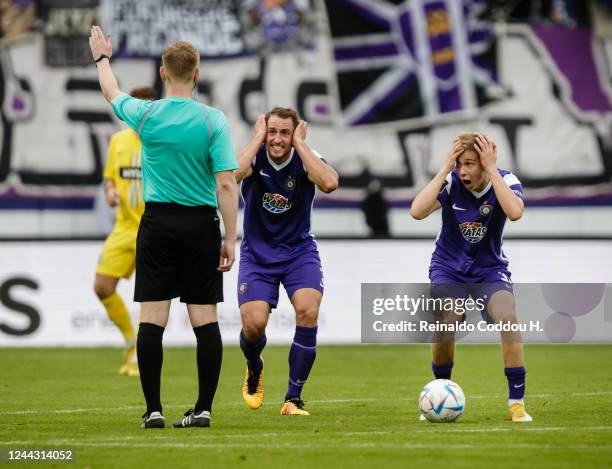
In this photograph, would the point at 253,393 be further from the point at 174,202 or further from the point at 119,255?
the point at 119,255

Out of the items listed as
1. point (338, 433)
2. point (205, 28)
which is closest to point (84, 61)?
point (205, 28)

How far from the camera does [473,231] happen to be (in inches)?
379

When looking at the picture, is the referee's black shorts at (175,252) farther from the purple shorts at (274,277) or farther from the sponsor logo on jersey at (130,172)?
the sponsor logo on jersey at (130,172)

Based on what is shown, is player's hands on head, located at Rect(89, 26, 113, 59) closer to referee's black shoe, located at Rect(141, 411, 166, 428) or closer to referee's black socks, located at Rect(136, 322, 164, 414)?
referee's black socks, located at Rect(136, 322, 164, 414)

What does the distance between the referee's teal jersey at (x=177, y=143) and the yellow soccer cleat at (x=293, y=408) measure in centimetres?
198

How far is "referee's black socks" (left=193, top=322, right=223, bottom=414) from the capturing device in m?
8.76

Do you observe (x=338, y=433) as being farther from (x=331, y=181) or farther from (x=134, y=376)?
(x=134, y=376)

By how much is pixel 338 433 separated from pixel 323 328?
34.4 feet

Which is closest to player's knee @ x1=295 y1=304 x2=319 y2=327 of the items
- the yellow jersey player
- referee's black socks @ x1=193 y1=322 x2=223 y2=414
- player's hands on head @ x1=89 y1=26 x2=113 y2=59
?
referee's black socks @ x1=193 y1=322 x2=223 y2=414

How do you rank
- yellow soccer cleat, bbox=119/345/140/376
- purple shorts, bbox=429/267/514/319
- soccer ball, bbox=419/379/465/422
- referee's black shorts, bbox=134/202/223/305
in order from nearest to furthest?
referee's black shorts, bbox=134/202/223/305 → soccer ball, bbox=419/379/465/422 → purple shorts, bbox=429/267/514/319 → yellow soccer cleat, bbox=119/345/140/376

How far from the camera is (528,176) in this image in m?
22.2

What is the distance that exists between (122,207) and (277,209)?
12.9 feet

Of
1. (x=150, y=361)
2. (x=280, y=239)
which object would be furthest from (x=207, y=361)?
(x=280, y=239)

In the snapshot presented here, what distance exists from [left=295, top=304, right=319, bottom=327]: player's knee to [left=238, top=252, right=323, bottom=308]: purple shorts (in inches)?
6.8
